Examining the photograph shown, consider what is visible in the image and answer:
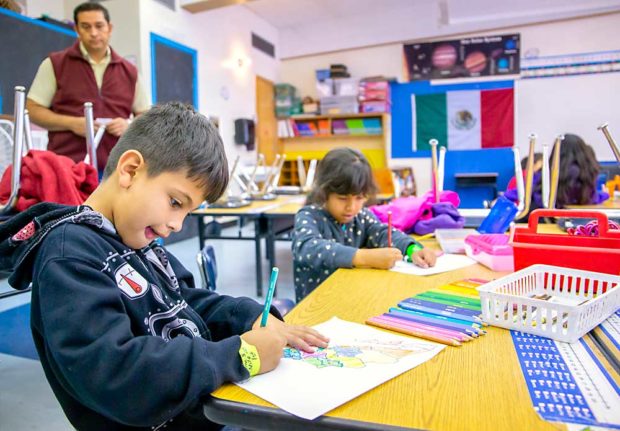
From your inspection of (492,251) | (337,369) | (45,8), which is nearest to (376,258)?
(492,251)

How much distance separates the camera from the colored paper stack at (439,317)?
0.76 m

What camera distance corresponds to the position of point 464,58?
21.5 ft

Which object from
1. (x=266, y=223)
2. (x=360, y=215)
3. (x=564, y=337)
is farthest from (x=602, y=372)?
(x=266, y=223)

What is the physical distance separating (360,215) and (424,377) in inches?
A: 47.4

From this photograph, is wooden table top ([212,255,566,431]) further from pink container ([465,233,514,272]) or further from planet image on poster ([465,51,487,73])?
planet image on poster ([465,51,487,73])

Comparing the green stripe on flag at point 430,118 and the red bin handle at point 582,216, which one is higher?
the green stripe on flag at point 430,118

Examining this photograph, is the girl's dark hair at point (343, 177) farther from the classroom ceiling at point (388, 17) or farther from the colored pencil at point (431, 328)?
the classroom ceiling at point (388, 17)

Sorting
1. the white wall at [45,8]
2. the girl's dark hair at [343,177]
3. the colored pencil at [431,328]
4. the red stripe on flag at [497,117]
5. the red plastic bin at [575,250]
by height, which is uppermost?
the white wall at [45,8]

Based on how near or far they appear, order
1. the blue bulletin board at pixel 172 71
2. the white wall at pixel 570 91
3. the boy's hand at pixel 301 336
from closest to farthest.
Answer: the boy's hand at pixel 301 336, the blue bulletin board at pixel 172 71, the white wall at pixel 570 91

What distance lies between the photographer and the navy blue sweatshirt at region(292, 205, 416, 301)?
4.50ft

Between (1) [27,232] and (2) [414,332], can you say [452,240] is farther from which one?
(1) [27,232]

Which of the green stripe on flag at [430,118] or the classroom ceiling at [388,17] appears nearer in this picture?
the classroom ceiling at [388,17]

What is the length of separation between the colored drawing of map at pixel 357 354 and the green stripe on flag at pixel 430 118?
6.38m

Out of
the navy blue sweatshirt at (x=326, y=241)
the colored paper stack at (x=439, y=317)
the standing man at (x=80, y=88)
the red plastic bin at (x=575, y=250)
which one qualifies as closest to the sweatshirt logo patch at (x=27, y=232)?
the colored paper stack at (x=439, y=317)
